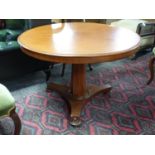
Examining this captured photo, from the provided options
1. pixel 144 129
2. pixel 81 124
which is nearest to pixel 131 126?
pixel 144 129

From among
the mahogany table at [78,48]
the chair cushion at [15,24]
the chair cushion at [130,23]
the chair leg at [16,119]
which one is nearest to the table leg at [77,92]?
the mahogany table at [78,48]

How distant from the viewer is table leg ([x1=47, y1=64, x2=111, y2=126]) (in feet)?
6.52

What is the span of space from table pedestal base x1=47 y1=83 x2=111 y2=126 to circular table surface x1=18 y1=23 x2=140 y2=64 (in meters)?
0.59

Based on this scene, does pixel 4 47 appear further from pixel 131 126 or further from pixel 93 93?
pixel 131 126

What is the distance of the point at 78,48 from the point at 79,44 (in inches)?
3.7

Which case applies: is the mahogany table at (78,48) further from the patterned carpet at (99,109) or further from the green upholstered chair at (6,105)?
the green upholstered chair at (6,105)

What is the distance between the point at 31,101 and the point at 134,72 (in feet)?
4.67

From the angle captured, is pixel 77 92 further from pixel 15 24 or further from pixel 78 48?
pixel 15 24

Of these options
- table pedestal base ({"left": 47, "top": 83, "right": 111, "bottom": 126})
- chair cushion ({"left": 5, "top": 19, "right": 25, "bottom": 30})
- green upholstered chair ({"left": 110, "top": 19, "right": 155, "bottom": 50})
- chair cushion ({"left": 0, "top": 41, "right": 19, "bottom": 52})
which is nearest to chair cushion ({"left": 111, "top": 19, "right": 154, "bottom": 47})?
green upholstered chair ({"left": 110, "top": 19, "right": 155, "bottom": 50})

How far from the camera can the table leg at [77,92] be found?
1.99 m

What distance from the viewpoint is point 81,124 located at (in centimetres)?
193

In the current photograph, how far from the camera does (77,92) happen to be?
83.4 inches

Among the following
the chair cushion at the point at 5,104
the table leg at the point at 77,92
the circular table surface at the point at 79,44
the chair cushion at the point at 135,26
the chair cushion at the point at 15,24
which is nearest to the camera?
the chair cushion at the point at 5,104

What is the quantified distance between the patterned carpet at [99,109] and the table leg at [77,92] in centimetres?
8
